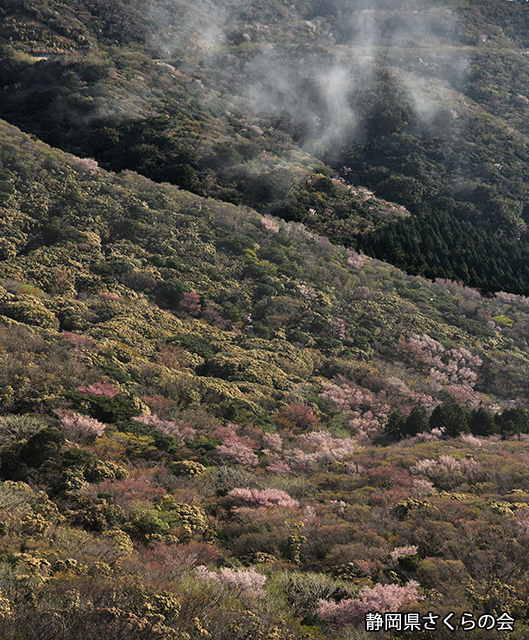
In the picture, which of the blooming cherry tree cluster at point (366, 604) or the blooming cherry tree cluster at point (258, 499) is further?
the blooming cherry tree cluster at point (258, 499)

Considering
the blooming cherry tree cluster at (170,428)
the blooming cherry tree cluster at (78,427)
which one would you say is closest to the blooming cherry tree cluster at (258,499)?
the blooming cherry tree cluster at (170,428)

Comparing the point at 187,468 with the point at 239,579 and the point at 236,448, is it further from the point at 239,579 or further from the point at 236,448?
the point at 239,579

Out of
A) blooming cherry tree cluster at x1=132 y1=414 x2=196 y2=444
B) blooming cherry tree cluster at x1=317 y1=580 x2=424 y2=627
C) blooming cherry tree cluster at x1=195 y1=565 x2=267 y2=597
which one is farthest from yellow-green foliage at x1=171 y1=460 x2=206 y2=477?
blooming cherry tree cluster at x1=317 y1=580 x2=424 y2=627

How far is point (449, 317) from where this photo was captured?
33.2 metres

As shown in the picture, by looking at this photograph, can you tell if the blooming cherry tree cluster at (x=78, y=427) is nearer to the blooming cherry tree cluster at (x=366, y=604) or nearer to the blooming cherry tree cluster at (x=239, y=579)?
the blooming cherry tree cluster at (x=239, y=579)

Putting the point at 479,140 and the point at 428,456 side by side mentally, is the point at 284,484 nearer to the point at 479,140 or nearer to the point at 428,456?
the point at 428,456

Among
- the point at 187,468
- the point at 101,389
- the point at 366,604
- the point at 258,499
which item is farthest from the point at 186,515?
the point at 101,389

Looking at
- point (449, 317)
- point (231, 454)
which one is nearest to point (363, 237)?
point (449, 317)

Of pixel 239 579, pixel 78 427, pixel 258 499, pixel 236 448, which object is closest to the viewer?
pixel 239 579

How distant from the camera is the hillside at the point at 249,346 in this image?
25.8ft

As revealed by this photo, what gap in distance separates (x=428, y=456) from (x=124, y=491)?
939 centimetres

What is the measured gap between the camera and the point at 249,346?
78.7 ft

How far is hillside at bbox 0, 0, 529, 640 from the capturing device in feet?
25.8

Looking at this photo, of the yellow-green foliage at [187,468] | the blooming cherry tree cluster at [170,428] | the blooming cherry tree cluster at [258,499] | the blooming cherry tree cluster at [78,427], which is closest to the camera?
the blooming cherry tree cluster at [258,499]
